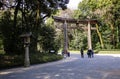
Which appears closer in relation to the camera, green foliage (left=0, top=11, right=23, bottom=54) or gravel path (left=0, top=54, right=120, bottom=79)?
gravel path (left=0, top=54, right=120, bottom=79)

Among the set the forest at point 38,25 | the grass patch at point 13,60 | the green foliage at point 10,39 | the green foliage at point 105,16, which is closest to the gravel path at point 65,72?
the grass patch at point 13,60

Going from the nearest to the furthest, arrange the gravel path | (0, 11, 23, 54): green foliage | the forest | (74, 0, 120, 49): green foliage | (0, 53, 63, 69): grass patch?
the gravel path → (0, 53, 63, 69): grass patch → (0, 11, 23, 54): green foliage → the forest → (74, 0, 120, 49): green foliage

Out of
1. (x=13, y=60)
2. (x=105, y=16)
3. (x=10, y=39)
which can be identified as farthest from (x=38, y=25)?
(x=105, y=16)

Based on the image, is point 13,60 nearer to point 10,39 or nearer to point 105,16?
point 10,39

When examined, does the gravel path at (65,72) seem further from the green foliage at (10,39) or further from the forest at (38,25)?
the green foliage at (10,39)

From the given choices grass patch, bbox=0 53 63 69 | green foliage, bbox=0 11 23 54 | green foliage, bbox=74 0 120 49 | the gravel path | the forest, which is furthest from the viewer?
green foliage, bbox=74 0 120 49

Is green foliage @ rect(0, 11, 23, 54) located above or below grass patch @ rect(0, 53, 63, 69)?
above

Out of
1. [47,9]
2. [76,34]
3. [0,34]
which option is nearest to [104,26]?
[76,34]

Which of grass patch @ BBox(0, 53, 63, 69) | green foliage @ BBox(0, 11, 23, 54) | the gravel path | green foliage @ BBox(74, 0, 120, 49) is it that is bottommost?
the gravel path

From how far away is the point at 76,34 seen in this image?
68.1m

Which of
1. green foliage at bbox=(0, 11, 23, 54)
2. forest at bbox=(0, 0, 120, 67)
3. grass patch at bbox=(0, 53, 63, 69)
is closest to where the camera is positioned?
grass patch at bbox=(0, 53, 63, 69)

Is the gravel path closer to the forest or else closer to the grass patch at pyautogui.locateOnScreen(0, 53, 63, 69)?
the grass patch at pyautogui.locateOnScreen(0, 53, 63, 69)

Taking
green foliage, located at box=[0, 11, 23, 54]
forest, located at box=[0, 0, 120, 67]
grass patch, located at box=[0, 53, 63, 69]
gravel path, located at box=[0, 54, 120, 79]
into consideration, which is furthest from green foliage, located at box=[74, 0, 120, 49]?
gravel path, located at box=[0, 54, 120, 79]

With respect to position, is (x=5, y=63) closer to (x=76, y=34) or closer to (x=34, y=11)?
(x=34, y=11)
